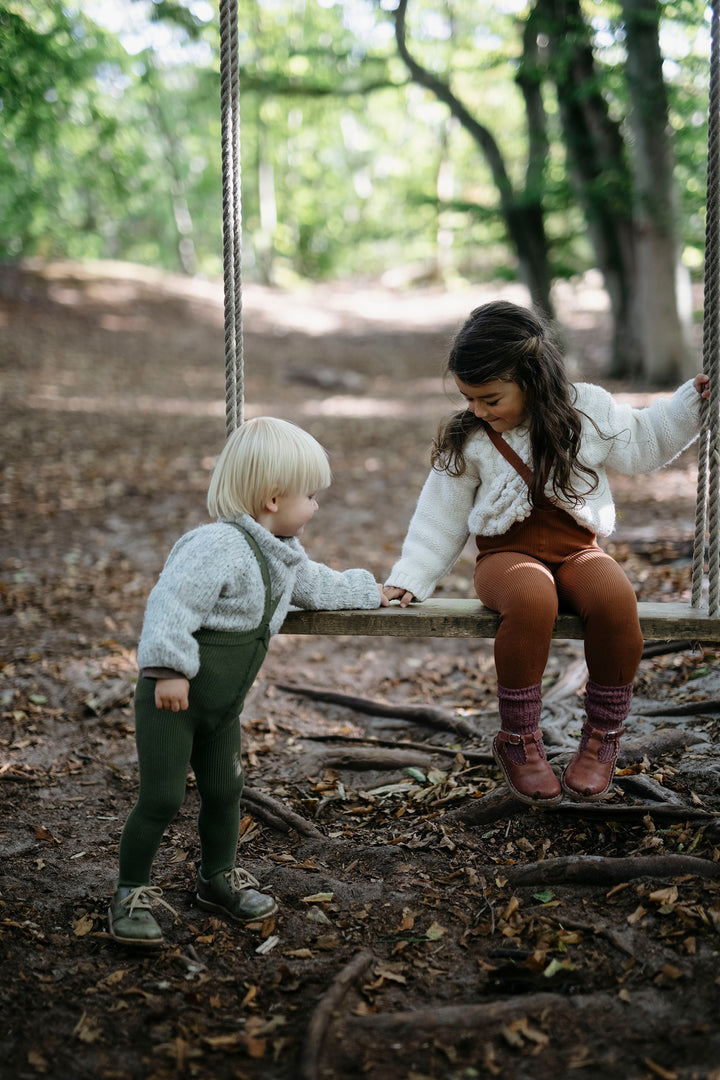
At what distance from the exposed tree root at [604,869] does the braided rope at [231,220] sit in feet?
5.49

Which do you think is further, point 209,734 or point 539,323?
point 539,323

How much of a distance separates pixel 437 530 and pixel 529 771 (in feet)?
2.85

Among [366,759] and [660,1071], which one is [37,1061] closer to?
[660,1071]

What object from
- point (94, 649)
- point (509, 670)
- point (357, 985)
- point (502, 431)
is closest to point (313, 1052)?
point (357, 985)

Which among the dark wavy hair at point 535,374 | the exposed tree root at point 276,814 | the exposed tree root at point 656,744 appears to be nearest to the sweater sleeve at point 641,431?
the dark wavy hair at point 535,374

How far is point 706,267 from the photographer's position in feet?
9.32

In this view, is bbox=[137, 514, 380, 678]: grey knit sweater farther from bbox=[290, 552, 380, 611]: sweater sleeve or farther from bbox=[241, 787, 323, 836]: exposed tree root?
bbox=[241, 787, 323, 836]: exposed tree root

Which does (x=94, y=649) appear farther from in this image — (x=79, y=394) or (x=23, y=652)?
(x=79, y=394)

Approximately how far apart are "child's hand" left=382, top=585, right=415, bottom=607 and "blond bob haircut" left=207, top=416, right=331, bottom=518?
598mm

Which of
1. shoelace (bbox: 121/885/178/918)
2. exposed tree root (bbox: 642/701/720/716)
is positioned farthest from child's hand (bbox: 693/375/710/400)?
shoelace (bbox: 121/885/178/918)

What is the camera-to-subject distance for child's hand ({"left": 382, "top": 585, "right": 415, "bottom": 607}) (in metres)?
3.01

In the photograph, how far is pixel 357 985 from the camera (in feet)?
7.71

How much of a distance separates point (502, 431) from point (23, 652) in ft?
10.6

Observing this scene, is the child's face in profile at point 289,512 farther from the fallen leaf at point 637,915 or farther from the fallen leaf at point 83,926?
the fallen leaf at point 637,915
